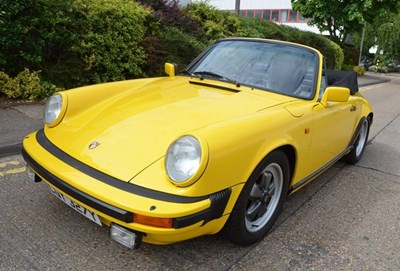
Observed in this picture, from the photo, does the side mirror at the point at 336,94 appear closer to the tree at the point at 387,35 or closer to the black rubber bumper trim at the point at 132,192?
the black rubber bumper trim at the point at 132,192

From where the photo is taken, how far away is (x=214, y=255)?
8.39ft

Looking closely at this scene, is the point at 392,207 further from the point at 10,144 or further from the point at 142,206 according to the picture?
the point at 10,144

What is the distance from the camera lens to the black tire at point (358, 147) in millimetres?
4617

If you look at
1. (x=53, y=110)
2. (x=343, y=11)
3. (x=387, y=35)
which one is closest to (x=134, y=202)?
(x=53, y=110)

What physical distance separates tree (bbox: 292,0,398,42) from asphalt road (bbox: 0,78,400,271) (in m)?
18.0

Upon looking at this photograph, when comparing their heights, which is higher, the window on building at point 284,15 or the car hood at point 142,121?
the window on building at point 284,15

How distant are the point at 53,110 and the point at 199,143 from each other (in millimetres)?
1465

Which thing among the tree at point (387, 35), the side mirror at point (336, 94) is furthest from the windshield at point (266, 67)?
the tree at point (387, 35)

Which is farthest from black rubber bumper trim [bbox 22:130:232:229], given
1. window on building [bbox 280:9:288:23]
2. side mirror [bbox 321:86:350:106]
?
window on building [bbox 280:9:288:23]

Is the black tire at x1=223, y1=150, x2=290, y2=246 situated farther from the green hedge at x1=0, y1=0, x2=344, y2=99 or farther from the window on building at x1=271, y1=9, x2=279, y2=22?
the window on building at x1=271, y1=9, x2=279, y2=22

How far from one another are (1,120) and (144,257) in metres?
3.50

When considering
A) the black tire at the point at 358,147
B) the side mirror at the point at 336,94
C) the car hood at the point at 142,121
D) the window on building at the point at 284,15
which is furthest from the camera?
the window on building at the point at 284,15

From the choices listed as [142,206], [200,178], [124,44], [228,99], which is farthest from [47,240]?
[124,44]

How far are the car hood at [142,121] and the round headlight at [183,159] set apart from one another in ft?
0.48
